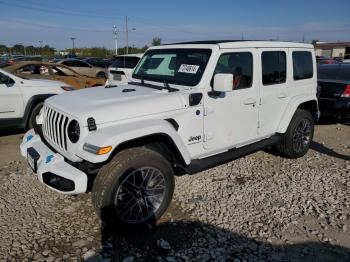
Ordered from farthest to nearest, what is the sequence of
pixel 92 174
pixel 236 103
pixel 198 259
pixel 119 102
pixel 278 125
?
pixel 278 125
pixel 236 103
pixel 119 102
pixel 92 174
pixel 198 259

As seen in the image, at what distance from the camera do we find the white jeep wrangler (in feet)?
10.9

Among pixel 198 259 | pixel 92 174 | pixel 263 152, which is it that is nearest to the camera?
pixel 198 259

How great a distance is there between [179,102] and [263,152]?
115 inches

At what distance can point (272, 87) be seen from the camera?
4930 mm

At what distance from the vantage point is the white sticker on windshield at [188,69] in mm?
4184

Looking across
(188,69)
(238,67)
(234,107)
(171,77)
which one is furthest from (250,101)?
(171,77)

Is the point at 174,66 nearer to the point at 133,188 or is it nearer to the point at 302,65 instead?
the point at 133,188

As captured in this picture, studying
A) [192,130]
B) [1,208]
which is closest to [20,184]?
[1,208]

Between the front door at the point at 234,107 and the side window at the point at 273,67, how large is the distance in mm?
229

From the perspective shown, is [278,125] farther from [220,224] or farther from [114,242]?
[114,242]

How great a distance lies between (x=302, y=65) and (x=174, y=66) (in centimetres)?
237

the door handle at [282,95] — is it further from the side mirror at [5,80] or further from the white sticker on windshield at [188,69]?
the side mirror at [5,80]

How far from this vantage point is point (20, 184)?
464cm

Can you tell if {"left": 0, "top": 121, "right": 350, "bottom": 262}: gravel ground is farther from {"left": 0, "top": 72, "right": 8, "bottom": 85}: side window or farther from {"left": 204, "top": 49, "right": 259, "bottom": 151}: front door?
{"left": 0, "top": 72, "right": 8, "bottom": 85}: side window
